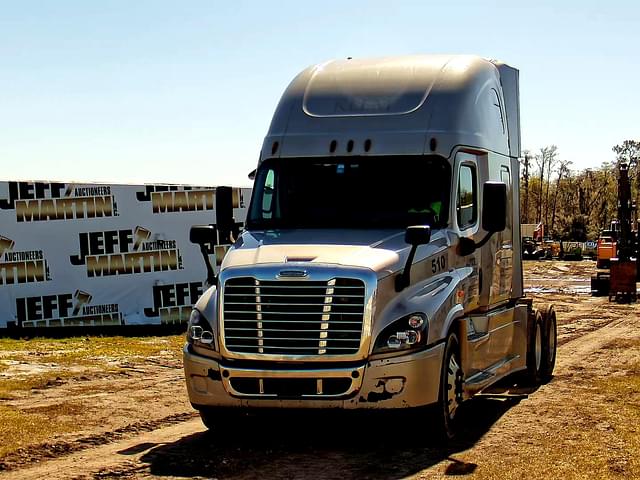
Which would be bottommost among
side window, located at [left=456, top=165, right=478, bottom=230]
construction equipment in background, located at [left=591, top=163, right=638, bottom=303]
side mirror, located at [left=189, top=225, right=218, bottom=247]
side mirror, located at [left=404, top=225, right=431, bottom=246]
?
construction equipment in background, located at [left=591, top=163, right=638, bottom=303]

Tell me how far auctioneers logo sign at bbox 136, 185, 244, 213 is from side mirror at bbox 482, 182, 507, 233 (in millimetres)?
12162

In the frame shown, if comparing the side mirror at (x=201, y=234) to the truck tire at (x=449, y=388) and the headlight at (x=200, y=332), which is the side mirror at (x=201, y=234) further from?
the truck tire at (x=449, y=388)

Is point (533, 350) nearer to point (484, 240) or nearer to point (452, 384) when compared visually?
point (484, 240)

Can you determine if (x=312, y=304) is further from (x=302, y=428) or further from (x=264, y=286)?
(x=302, y=428)

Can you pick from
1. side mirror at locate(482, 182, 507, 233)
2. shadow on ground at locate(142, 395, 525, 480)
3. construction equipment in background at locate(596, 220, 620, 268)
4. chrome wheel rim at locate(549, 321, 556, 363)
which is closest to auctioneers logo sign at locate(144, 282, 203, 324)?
chrome wheel rim at locate(549, 321, 556, 363)

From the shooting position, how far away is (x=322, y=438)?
1028cm

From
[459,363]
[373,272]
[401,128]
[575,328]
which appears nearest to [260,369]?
→ [373,272]

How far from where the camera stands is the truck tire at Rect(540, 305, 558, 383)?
1495cm

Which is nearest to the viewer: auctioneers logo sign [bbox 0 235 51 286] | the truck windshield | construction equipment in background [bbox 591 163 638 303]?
the truck windshield

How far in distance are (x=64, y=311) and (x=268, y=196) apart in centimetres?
1170

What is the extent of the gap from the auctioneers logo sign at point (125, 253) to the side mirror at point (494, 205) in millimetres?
12662

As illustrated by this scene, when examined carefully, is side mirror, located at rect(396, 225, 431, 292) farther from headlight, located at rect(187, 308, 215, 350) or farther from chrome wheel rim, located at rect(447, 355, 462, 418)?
headlight, located at rect(187, 308, 215, 350)

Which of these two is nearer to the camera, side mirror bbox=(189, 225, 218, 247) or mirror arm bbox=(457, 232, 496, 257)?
side mirror bbox=(189, 225, 218, 247)

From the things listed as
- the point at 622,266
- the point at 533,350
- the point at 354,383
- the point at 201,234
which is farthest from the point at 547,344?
the point at 622,266
